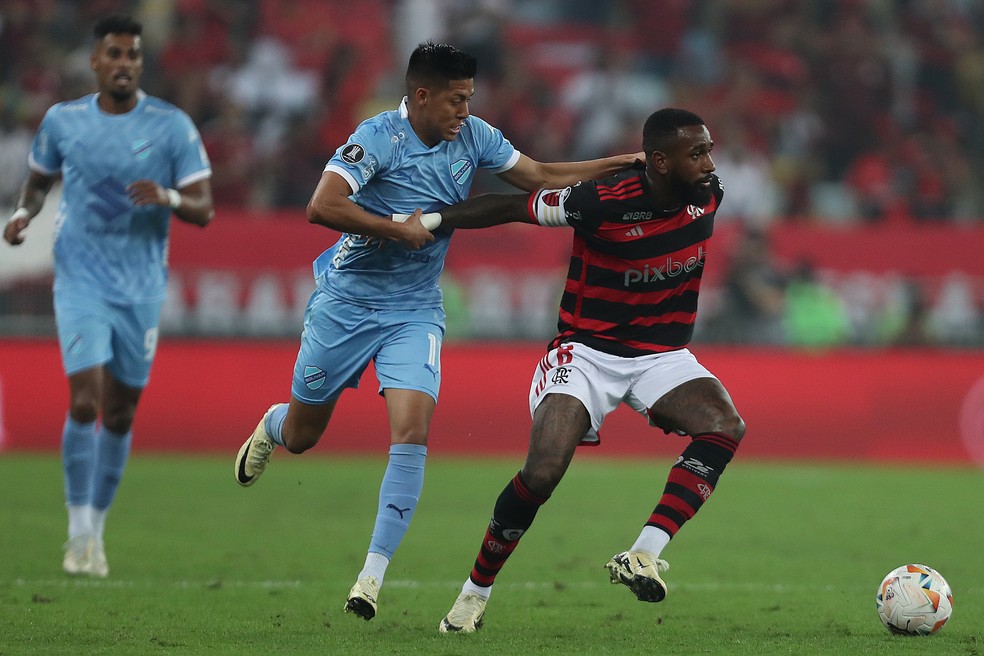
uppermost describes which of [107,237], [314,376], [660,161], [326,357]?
[660,161]

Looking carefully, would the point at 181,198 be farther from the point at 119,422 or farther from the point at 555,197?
the point at 555,197

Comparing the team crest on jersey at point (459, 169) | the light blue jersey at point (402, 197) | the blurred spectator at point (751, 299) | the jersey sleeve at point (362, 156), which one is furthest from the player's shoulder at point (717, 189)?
the blurred spectator at point (751, 299)

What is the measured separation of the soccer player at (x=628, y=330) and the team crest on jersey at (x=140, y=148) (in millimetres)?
2547

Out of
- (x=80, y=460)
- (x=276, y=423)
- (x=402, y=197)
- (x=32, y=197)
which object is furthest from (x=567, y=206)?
(x=32, y=197)

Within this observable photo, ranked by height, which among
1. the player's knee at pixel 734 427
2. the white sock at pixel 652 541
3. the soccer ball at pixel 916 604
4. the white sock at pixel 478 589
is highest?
the player's knee at pixel 734 427

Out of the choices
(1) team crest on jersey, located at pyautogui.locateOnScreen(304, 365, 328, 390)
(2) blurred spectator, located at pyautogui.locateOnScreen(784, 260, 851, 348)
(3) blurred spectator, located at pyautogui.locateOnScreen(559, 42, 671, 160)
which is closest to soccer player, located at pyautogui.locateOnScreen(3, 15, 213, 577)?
(1) team crest on jersey, located at pyautogui.locateOnScreen(304, 365, 328, 390)

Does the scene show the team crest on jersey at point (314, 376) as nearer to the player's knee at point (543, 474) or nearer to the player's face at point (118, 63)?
the player's knee at point (543, 474)

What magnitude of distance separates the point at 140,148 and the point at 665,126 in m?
3.41

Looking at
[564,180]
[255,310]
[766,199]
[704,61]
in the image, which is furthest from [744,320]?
[564,180]

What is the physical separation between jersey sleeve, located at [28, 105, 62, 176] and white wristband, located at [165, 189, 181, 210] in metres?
0.82

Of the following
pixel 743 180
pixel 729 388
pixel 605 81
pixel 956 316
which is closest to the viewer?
pixel 729 388

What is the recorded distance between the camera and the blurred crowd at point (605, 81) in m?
18.2

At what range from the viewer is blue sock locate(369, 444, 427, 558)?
6465 millimetres

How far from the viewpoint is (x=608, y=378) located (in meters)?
6.70
